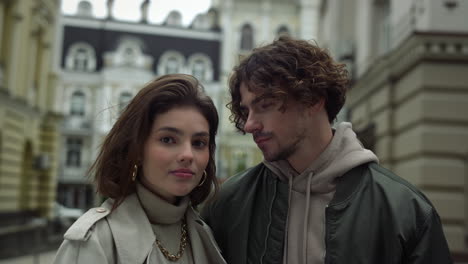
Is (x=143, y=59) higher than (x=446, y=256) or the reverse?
higher

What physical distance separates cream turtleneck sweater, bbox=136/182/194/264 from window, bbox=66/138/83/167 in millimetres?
35727

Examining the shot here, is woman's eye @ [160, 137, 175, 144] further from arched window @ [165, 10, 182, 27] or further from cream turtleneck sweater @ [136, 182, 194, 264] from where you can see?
arched window @ [165, 10, 182, 27]

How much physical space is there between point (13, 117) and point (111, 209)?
557 inches

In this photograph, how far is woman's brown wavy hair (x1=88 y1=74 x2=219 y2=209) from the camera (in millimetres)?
2334

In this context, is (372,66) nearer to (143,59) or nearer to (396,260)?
(396,260)

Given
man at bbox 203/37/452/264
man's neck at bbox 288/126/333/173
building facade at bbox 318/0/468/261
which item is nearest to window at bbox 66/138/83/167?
building facade at bbox 318/0/468/261

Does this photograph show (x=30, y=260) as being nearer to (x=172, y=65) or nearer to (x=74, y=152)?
(x=172, y=65)

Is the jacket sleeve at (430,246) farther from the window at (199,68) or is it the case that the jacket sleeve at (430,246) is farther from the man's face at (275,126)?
the window at (199,68)

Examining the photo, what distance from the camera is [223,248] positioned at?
279cm

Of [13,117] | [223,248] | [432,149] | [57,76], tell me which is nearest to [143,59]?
[57,76]

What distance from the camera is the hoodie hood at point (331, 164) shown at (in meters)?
2.43

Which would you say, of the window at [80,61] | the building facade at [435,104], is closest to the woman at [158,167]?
the building facade at [435,104]

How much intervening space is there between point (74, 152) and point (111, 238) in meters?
36.4

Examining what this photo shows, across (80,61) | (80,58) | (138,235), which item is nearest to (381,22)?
(138,235)
